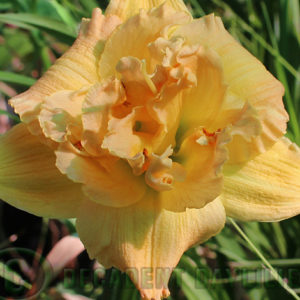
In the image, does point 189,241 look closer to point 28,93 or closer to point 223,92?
point 223,92

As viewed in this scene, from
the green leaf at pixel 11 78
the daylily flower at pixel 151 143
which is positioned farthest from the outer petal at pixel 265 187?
the green leaf at pixel 11 78

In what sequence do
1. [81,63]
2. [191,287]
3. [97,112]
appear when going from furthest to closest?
[191,287]
[81,63]
[97,112]

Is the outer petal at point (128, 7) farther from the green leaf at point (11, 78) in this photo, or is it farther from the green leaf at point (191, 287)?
the green leaf at point (191, 287)

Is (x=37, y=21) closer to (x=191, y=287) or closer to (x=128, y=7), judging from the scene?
(x=128, y=7)

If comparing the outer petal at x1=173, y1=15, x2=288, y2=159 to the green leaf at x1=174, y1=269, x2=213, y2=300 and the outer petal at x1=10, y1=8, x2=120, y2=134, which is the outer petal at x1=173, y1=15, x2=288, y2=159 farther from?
the green leaf at x1=174, y1=269, x2=213, y2=300

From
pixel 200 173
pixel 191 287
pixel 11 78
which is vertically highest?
pixel 11 78

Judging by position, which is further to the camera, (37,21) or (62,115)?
(37,21)

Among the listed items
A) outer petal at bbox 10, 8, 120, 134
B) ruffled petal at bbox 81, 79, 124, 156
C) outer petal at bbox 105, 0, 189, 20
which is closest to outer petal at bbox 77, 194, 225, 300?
ruffled petal at bbox 81, 79, 124, 156

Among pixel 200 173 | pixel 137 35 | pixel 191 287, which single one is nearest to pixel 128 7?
pixel 137 35
